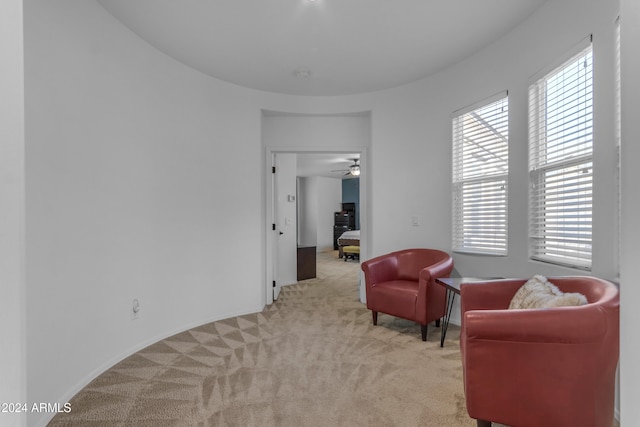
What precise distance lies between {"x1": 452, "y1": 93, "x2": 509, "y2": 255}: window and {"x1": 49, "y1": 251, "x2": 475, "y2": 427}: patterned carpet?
101cm

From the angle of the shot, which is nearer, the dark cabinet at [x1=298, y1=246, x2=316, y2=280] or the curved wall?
the curved wall

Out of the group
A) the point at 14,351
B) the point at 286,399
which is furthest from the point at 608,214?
the point at 14,351

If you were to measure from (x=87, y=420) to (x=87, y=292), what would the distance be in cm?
81

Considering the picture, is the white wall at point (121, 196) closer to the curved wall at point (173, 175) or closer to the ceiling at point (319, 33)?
the curved wall at point (173, 175)

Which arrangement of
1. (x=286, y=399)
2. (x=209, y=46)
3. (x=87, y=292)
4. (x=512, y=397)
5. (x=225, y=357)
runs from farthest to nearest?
(x=209, y=46)
(x=225, y=357)
(x=87, y=292)
(x=286, y=399)
(x=512, y=397)

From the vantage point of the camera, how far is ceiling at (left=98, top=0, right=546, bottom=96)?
8.10 feet

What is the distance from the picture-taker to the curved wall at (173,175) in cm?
197

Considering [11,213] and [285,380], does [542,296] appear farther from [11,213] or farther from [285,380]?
[11,213]

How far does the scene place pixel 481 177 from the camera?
3324mm

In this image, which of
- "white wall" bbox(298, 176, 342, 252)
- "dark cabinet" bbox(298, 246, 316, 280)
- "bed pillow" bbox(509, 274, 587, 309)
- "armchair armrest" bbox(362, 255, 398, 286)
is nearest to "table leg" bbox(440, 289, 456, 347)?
"armchair armrest" bbox(362, 255, 398, 286)

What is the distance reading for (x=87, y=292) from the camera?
7.63 ft

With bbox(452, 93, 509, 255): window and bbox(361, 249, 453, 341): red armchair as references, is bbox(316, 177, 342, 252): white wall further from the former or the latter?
bbox(452, 93, 509, 255): window

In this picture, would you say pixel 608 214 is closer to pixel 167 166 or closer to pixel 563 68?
pixel 563 68

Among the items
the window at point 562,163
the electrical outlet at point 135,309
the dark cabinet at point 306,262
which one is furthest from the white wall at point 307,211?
the window at point 562,163
